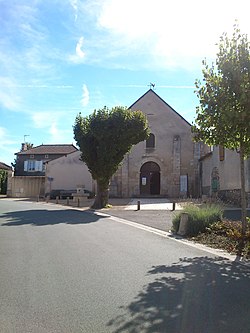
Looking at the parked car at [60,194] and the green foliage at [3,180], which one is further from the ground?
the green foliage at [3,180]

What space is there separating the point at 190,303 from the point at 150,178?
1319 inches

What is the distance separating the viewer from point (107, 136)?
24359mm

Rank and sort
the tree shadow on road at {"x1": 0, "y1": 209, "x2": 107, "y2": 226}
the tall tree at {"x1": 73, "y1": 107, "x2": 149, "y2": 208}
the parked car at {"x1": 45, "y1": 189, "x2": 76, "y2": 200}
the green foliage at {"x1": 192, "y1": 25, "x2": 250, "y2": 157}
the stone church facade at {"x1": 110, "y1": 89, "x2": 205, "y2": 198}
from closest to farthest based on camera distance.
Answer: the green foliage at {"x1": 192, "y1": 25, "x2": 250, "y2": 157} < the tree shadow on road at {"x1": 0, "y1": 209, "x2": 107, "y2": 226} < the tall tree at {"x1": 73, "y1": 107, "x2": 149, "y2": 208} < the stone church facade at {"x1": 110, "y1": 89, "x2": 205, "y2": 198} < the parked car at {"x1": 45, "y1": 189, "x2": 76, "y2": 200}

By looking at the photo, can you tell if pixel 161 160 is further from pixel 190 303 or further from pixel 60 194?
pixel 190 303

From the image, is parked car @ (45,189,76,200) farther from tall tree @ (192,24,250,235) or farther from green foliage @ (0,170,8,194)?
tall tree @ (192,24,250,235)

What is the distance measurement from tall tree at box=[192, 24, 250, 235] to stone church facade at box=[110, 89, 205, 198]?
1056 inches

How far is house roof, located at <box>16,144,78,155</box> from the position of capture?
179 ft

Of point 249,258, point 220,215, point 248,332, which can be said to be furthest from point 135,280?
point 220,215

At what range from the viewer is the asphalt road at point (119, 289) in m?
4.34

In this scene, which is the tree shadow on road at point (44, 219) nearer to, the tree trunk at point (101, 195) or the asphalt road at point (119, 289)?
the asphalt road at point (119, 289)

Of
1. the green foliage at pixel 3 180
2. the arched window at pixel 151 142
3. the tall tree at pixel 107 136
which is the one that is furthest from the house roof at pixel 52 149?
the tall tree at pixel 107 136

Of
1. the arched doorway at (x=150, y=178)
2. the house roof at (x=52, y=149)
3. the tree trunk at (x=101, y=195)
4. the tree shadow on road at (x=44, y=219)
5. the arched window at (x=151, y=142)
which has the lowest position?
the tree shadow on road at (x=44, y=219)

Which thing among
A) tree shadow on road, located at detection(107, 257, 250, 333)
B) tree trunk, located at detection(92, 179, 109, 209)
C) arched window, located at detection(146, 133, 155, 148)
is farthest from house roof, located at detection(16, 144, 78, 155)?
tree shadow on road, located at detection(107, 257, 250, 333)

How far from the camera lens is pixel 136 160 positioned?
38.6 metres
